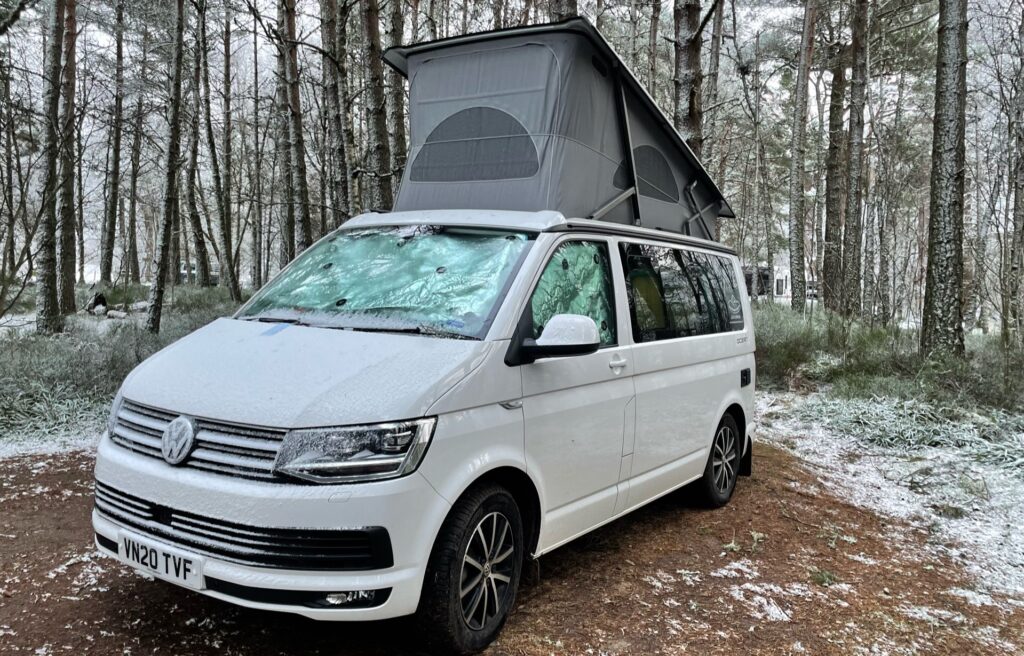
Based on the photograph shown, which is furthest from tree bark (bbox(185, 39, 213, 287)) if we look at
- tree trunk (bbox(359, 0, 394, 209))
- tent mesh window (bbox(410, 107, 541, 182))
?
tent mesh window (bbox(410, 107, 541, 182))

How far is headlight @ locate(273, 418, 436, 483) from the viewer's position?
8.86 feet

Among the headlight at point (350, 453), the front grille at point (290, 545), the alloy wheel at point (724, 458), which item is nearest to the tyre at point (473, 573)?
the front grille at point (290, 545)

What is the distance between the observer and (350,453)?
274cm

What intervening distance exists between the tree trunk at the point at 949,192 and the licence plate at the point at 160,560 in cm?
940

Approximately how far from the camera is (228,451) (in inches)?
110

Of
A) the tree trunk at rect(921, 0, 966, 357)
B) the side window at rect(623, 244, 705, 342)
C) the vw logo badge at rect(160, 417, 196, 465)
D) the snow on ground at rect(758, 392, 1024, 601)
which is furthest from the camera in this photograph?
the tree trunk at rect(921, 0, 966, 357)

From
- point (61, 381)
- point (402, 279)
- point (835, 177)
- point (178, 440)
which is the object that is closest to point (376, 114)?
point (61, 381)

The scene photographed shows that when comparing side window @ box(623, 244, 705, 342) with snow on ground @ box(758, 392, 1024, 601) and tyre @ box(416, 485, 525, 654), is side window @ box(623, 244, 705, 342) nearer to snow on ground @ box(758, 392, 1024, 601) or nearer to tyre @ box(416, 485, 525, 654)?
tyre @ box(416, 485, 525, 654)

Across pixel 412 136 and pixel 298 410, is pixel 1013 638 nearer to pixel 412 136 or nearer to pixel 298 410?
pixel 298 410

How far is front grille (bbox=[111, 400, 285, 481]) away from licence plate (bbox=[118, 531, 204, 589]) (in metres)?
0.35

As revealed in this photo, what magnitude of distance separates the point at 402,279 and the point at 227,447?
132cm

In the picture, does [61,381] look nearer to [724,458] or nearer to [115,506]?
[115,506]

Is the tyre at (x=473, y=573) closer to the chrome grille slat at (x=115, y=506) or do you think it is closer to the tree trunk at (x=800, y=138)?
the chrome grille slat at (x=115, y=506)

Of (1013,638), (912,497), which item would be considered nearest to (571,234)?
(1013,638)
